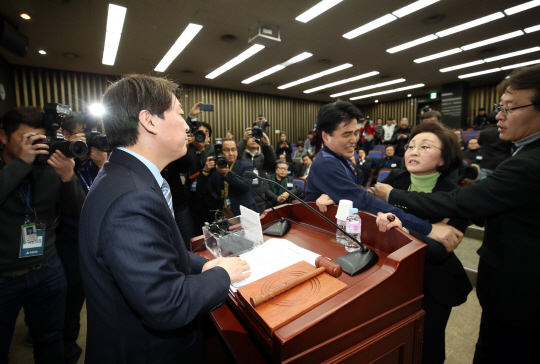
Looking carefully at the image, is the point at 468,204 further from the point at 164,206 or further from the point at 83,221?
the point at 83,221

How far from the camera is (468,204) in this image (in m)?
1.09

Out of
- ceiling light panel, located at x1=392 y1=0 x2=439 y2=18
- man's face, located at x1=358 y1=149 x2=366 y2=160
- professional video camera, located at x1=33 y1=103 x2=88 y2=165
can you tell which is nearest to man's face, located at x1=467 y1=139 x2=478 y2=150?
man's face, located at x1=358 y1=149 x2=366 y2=160

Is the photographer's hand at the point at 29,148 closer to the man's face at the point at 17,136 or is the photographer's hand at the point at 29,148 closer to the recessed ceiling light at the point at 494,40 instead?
the man's face at the point at 17,136

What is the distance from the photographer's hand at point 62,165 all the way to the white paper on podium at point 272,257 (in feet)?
3.76

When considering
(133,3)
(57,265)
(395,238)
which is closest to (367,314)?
(395,238)

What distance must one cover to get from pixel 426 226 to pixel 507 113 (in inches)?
26.5

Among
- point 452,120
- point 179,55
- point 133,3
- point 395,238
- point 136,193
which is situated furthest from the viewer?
point 452,120

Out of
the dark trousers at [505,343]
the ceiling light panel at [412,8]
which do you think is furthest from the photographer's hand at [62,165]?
the ceiling light panel at [412,8]

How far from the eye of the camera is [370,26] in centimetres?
505

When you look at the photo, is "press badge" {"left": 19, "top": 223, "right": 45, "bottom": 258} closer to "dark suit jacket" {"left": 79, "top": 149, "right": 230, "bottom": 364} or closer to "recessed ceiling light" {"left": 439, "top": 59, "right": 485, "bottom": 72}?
"dark suit jacket" {"left": 79, "top": 149, "right": 230, "bottom": 364}

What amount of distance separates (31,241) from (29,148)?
0.48m

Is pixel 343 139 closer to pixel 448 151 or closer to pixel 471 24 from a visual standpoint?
pixel 448 151

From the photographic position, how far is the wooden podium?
62 centimetres

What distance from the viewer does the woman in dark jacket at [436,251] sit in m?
1.12
